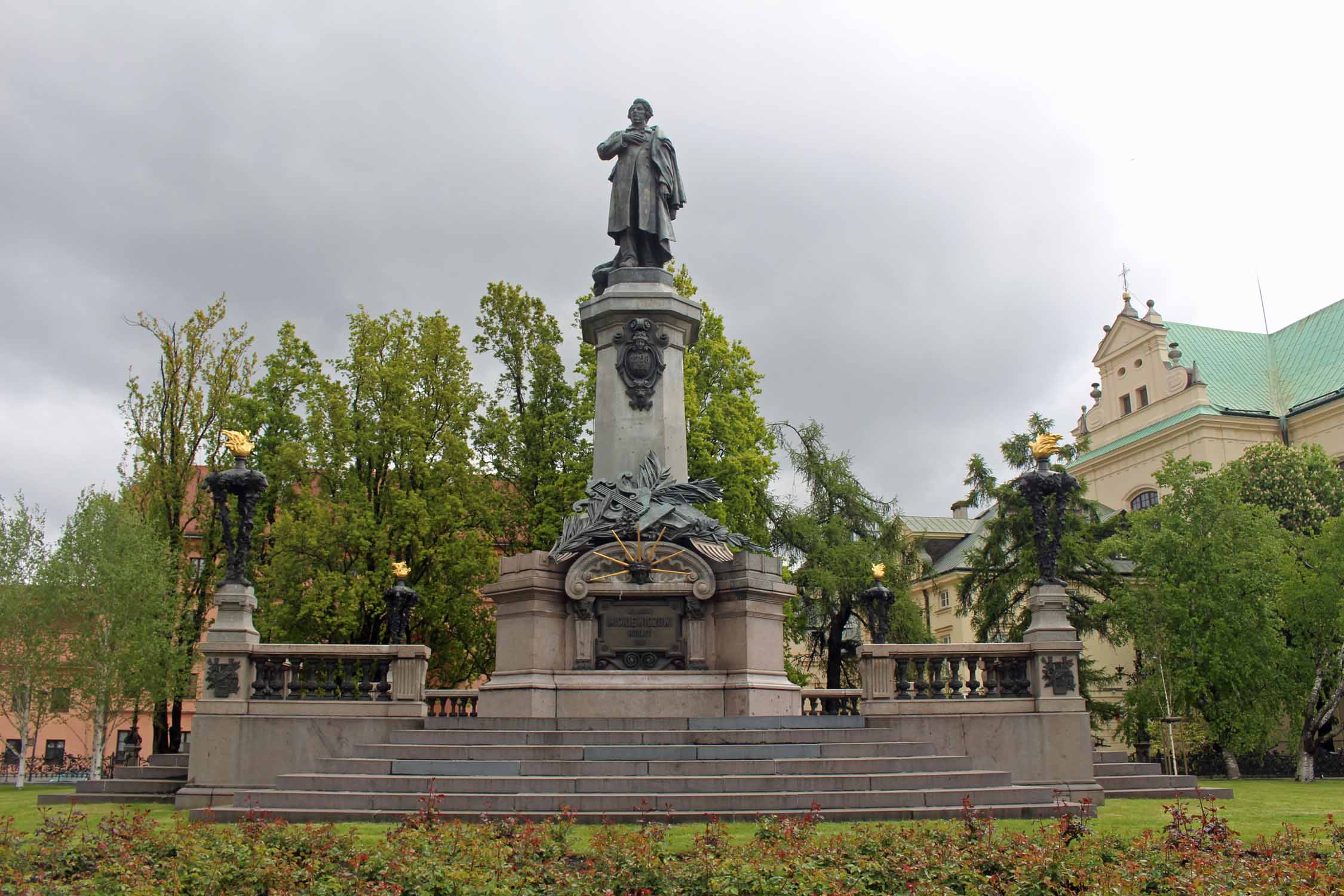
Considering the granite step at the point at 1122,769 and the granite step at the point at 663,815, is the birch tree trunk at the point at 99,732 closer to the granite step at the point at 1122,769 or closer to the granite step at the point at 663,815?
the granite step at the point at 663,815

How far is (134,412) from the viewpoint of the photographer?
3388cm

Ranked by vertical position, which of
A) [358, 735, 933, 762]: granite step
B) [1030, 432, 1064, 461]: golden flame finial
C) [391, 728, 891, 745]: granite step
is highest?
[1030, 432, 1064, 461]: golden flame finial

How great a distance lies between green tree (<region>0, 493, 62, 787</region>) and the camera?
2914 cm

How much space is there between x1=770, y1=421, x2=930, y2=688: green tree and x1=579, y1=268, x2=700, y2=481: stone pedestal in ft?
55.3

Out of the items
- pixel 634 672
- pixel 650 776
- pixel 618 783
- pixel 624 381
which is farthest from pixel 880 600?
pixel 618 783

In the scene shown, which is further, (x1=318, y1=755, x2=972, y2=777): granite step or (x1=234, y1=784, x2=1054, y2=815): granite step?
(x1=318, y1=755, x2=972, y2=777): granite step

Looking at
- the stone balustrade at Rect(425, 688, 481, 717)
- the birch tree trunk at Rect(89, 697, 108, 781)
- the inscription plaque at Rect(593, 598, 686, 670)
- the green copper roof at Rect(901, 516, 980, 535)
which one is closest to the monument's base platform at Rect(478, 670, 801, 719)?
the inscription plaque at Rect(593, 598, 686, 670)

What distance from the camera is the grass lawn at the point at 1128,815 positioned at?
11.3 meters

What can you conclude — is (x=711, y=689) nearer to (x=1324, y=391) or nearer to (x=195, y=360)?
(x=195, y=360)

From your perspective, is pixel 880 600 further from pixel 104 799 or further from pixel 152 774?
pixel 104 799

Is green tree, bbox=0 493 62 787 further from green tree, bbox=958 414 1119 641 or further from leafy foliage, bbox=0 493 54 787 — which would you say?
green tree, bbox=958 414 1119 641

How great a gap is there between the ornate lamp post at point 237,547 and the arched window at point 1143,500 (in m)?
45.4

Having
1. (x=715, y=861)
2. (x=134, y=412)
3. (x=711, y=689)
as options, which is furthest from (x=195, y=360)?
(x=715, y=861)

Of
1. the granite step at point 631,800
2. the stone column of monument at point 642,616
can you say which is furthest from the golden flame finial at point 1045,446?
the granite step at point 631,800
